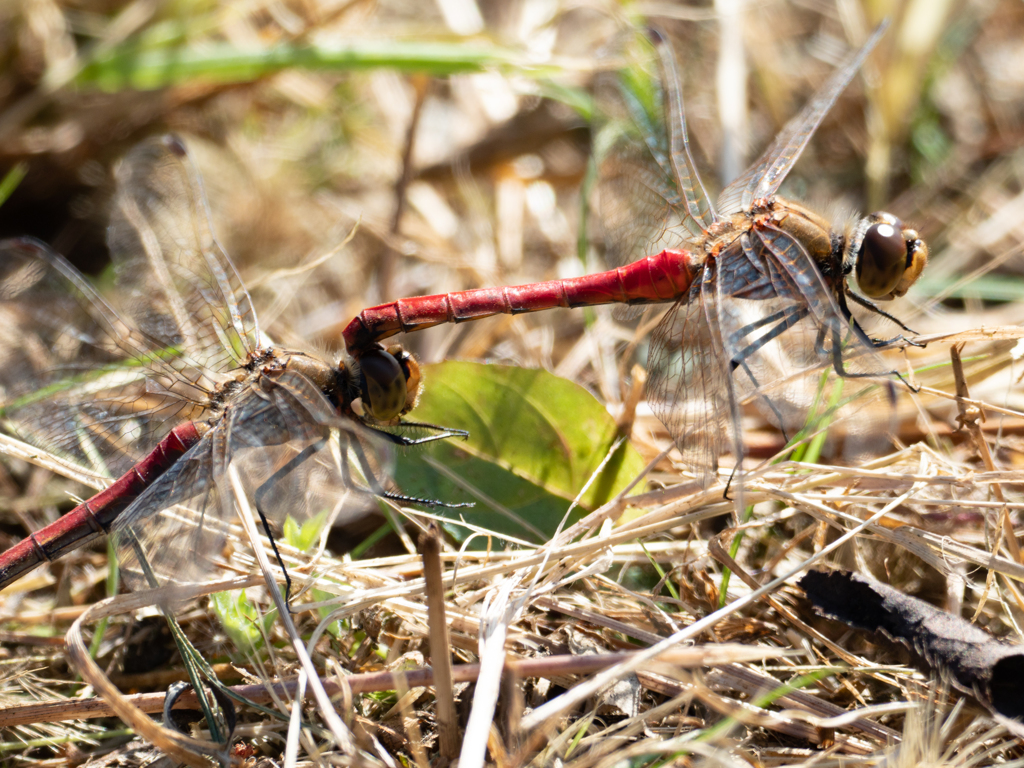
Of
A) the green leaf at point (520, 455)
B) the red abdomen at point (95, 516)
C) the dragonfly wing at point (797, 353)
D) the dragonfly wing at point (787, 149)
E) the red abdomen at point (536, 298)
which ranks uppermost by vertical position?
the dragonfly wing at point (787, 149)

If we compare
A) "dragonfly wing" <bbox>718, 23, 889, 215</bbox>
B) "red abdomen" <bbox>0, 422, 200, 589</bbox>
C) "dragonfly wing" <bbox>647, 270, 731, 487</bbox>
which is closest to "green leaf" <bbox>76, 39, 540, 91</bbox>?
"dragonfly wing" <bbox>718, 23, 889, 215</bbox>

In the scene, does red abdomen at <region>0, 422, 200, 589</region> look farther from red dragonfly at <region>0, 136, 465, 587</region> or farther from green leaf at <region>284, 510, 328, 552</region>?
green leaf at <region>284, 510, 328, 552</region>

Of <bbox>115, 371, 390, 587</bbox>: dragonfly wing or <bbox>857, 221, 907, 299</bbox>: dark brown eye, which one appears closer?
<bbox>115, 371, 390, 587</bbox>: dragonfly wing

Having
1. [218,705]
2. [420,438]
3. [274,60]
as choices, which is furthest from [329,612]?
[274,60]

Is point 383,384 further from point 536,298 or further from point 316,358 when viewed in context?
point 536,298

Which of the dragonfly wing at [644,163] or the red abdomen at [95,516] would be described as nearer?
the red abdomen at [95,516]

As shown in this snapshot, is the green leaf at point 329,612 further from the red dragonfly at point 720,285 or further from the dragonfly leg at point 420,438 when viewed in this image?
the red dragonfly at point 720,285

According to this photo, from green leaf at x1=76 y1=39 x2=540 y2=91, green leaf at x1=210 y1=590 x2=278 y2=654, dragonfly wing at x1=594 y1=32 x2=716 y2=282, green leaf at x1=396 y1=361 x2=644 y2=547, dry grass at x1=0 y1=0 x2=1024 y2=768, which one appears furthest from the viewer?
green leaf at x1=76 y1=39 x2=540 y2=91

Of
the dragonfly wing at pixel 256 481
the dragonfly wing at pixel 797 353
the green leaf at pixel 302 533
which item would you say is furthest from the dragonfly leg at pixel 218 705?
the dragonfly wing at pixel 797 353
